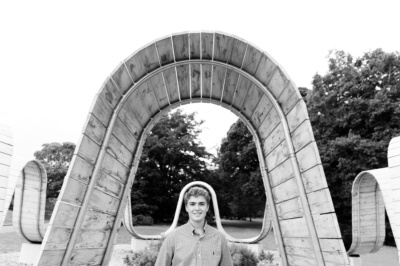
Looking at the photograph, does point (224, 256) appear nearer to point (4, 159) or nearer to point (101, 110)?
point (101, 110)

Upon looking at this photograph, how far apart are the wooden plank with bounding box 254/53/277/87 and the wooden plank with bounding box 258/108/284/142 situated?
0.30 meters

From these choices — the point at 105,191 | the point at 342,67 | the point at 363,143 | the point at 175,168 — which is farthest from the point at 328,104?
the point at 105,191

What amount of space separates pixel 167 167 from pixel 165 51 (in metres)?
20.6

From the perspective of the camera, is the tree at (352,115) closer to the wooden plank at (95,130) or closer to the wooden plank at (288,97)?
the wooden plank at (288,97)

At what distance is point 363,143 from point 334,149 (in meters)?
1.23

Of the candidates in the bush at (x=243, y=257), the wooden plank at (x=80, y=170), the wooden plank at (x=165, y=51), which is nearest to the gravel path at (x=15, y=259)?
the bush at (x=243, y=257)

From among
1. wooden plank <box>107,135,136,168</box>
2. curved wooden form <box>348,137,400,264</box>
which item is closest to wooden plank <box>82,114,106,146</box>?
wooden plank <box>107,135,136,168</box>

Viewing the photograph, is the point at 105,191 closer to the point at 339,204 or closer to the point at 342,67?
the point at 339,204

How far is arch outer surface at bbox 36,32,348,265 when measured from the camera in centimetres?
254

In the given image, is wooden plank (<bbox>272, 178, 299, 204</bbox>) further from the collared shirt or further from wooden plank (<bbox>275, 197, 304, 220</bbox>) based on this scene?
the collared shirt

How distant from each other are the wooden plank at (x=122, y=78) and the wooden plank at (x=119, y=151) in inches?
18.5

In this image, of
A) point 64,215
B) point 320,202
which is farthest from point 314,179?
point 64,215

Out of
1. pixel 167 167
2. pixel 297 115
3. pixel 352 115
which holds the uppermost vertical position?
pixel 167 167

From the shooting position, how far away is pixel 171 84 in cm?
350
